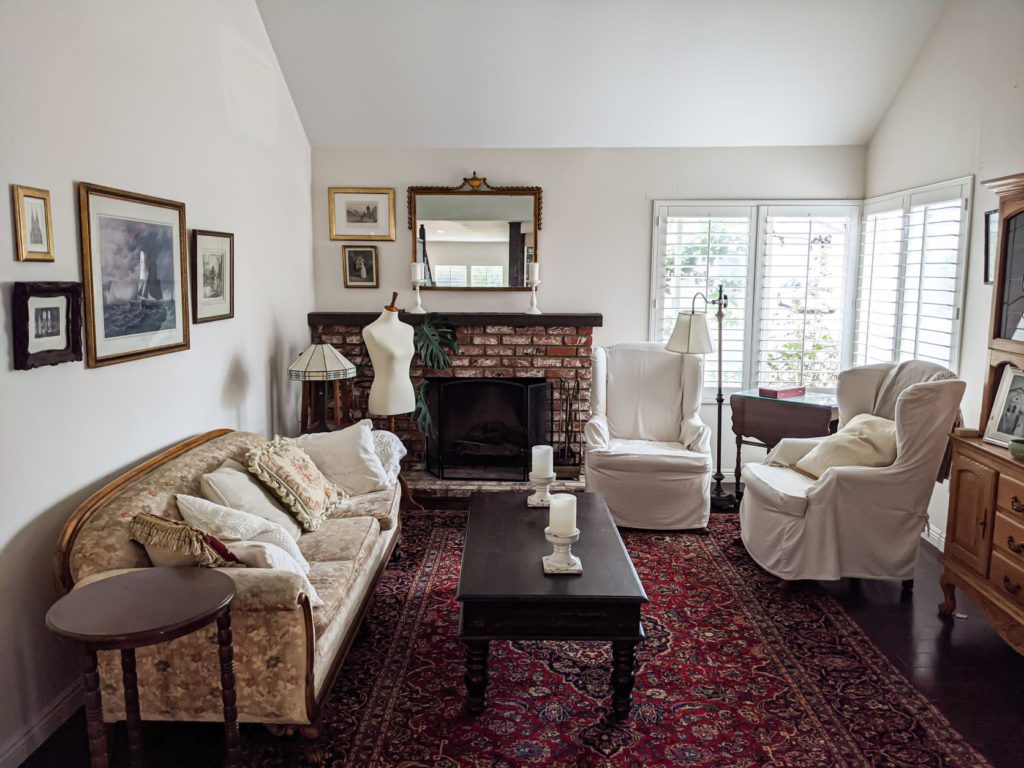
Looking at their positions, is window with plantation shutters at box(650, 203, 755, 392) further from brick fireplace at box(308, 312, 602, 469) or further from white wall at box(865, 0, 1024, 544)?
white wall at box(865, 0, 1024, 544)

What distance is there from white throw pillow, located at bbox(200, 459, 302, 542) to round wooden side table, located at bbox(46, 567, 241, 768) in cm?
68

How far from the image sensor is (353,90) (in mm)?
5238

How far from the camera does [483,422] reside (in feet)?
18.6

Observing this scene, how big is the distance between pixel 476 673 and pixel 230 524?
3.40 ft

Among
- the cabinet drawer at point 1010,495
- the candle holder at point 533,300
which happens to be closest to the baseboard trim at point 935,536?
the cabinet drawer at point 1010,495

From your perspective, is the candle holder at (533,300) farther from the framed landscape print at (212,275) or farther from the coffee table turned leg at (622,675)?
the coffee table turned leg at (622,675)

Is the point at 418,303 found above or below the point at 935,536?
above

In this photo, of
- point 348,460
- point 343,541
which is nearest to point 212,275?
point 348,460

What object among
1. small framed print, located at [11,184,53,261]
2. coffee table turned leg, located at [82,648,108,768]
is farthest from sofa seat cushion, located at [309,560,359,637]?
Answer: small framed print, located at [11,184,53,261]

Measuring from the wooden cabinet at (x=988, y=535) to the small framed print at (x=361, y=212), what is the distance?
398 cm

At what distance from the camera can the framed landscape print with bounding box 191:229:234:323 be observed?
3734mm

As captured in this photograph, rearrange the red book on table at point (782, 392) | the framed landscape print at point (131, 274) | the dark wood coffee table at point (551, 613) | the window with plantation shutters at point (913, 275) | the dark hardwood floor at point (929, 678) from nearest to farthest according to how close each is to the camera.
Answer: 1. the dark hardwood floor at point (929, 678)
2. the dark wood coffee table at point (551, 613)
3. the framed landscape print at point (131, 274)
4. the window with plantation shutters at point (913, 275)
5. the red book on table at point (782, 392)

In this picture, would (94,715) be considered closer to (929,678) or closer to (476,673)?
(476,673)

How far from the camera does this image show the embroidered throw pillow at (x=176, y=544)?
2426 mm
